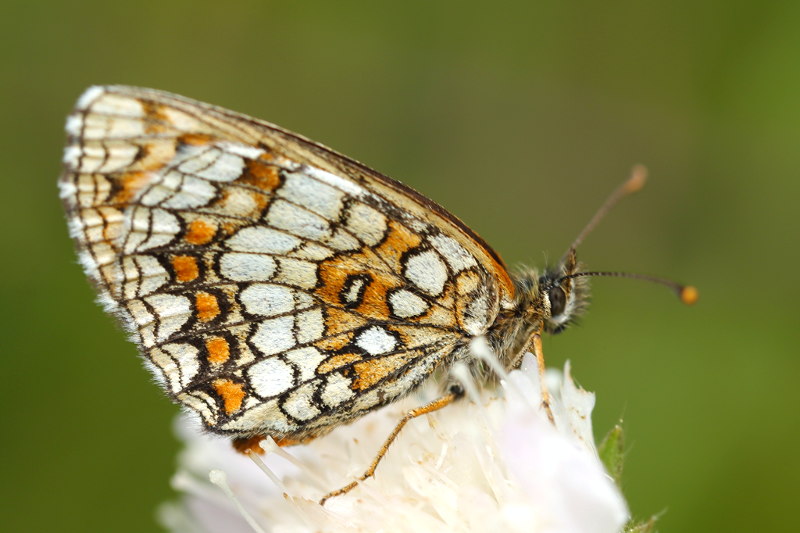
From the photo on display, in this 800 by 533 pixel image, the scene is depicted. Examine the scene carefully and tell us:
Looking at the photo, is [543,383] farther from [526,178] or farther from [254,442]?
[526,178]

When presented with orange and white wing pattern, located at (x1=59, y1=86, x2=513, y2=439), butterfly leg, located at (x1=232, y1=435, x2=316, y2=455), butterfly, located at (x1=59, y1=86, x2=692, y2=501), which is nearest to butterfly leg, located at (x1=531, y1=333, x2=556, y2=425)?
butterfly, located at (x1=59, y1=86, x2=692, y2=501)

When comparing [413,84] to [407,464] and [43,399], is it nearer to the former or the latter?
[43,399]

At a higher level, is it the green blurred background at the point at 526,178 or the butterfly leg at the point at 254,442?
the green blurred background at the point at 526,178

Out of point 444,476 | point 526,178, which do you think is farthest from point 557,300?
point 526,178

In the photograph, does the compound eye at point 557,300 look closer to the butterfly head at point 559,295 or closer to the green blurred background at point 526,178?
the butterfly head at point 559,295

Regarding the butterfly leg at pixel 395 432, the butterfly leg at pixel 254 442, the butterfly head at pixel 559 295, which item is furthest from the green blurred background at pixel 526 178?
the butterfly leg at pixel 254 442
